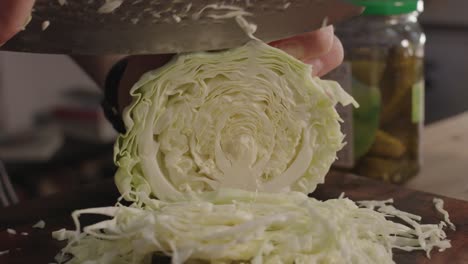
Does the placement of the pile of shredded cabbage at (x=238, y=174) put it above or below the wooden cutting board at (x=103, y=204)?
above

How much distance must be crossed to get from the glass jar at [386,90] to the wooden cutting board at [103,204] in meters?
0.11

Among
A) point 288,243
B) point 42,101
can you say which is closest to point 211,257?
point 288,243

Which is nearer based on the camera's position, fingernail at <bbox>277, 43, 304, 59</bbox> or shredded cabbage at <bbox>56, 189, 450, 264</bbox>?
shredded cabbage at <bbox>56, 189, 450, 264</bbox>

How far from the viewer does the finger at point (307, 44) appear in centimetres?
123

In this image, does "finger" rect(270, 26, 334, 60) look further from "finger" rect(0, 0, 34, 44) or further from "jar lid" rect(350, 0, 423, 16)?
"finger" rect(0, 0, 34, 44)

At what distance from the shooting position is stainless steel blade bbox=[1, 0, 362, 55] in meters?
1.08

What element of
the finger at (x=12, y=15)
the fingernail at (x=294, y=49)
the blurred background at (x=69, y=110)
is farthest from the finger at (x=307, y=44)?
the blurred background at (x=69, y=110)

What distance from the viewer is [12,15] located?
940 mm

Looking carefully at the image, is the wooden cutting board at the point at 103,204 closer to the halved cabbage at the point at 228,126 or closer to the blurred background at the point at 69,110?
the halved cabbage at the point at 228,126

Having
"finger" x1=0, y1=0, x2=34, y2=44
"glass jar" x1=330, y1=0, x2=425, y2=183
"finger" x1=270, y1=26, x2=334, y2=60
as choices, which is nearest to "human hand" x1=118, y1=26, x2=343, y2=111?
"finger" x1=270, y1=26, x2=334, y2=60

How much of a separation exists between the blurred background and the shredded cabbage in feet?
3.23

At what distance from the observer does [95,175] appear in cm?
319

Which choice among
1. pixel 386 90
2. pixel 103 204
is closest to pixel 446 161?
pixel 386 90

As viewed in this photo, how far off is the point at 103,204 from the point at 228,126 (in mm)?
336
